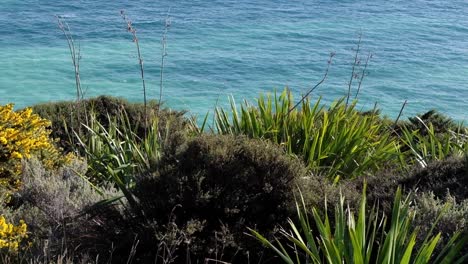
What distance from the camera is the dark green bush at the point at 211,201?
471 centimetres

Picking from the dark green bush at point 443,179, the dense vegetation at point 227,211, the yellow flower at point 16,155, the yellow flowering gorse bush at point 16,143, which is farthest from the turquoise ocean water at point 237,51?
the dense vegetation at point 227,211

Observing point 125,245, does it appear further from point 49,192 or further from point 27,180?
point 27,180

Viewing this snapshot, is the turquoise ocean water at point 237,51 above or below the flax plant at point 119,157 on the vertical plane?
below

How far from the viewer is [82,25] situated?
26281 mm

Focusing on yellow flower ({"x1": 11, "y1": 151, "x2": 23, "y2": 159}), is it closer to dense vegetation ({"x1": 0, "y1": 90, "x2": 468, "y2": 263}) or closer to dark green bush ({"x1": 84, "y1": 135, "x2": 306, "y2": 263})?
dense vegetation ({"x1": 0, "y1": 90, "x2": 468, "y2": 263})

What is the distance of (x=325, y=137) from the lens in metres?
6.86

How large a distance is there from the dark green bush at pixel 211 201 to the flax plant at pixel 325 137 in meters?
1.36

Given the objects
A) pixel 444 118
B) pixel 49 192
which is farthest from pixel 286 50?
pixel 49 192

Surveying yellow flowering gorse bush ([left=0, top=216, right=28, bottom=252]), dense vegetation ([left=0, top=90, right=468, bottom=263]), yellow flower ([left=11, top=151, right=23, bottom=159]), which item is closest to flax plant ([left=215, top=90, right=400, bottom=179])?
dense vegetation ([left=0, top=90, right=468, bottom=263])

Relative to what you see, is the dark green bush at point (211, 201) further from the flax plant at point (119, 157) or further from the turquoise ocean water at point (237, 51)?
the turquoise ocean water at point (237, 51)

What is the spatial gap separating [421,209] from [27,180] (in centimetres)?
332

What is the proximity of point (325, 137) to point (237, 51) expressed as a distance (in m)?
17.6

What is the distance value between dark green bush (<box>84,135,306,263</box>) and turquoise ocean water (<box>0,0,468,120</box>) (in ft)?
43.9

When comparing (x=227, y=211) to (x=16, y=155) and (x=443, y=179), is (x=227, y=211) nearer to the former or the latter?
(x=443, y=179)
